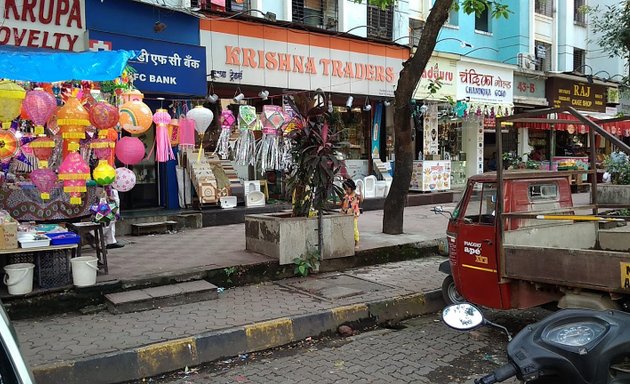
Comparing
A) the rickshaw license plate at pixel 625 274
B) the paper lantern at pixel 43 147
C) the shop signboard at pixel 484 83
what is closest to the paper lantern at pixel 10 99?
the paper lantern at pixel 43 147

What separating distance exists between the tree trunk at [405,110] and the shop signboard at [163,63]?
4123mm

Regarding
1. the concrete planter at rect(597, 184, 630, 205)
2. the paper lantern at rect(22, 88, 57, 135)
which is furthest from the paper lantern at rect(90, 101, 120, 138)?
the concrete planter at rect(597, 184, 630, 205)

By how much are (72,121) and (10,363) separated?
192 inches

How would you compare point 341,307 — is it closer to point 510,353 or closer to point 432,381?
point 432,381

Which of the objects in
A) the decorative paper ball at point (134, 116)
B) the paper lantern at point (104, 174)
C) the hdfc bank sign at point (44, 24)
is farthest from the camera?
the hdfc bank sign at point (44, 24)

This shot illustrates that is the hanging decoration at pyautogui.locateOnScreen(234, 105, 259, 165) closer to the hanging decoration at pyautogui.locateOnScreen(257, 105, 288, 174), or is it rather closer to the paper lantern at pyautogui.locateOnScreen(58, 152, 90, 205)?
the hanging decoration at pyautogui.locateOnScreen(257, 105, 288, 174)

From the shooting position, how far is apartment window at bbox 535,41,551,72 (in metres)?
22.7

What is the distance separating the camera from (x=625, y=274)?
440cm

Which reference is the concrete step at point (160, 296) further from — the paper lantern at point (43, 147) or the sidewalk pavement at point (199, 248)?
the paper lantern at point (43, 147)

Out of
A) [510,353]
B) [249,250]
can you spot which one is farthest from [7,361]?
[249,250]

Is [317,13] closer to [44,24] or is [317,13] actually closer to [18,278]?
[44,24]

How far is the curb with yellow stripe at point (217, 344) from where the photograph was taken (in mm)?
4641

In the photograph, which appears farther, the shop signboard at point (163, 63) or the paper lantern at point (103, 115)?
the shop signboard at point (163, 63)

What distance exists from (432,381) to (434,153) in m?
13.0
